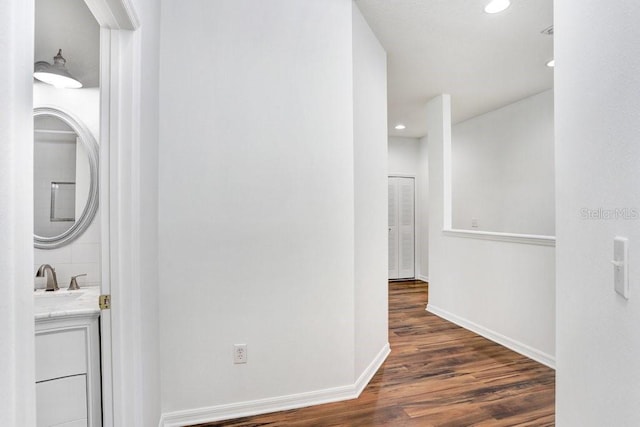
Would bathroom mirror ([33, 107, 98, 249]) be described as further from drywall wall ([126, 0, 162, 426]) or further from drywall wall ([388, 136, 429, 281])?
drywall wall ([388, 136, 429, 281])

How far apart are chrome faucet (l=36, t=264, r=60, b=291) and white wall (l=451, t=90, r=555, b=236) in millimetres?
4568

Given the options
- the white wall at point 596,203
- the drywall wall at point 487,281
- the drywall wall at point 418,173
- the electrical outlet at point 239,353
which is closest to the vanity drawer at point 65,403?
the electrical outlet at point 239,353

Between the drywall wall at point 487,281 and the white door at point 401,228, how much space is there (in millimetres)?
1882

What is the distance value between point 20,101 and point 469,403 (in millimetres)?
2596

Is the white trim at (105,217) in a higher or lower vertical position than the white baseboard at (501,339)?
higher

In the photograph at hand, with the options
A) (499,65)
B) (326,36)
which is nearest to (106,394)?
(326,36)

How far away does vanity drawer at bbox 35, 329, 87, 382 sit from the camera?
4.48 ft

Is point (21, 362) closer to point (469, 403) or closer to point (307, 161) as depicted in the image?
point (307, 161)

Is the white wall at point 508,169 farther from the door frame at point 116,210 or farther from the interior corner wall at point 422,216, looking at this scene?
the door frame at point 116,210

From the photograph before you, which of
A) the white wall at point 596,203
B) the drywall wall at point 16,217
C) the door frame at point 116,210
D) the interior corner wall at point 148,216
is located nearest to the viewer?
the drywall wall at point 16,217

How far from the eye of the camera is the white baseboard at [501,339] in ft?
8.64

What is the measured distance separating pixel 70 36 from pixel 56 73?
8.8 inches

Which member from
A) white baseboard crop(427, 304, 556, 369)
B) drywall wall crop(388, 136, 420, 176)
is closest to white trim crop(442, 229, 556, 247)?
white baseboard crop(427, 304, 556, 369)

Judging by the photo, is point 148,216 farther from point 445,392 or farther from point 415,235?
point 415,235
